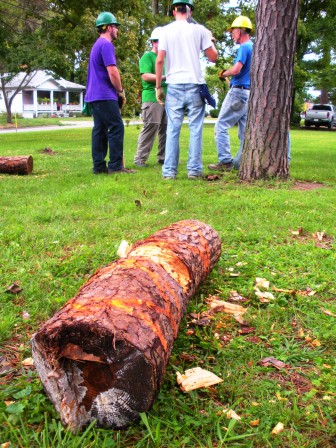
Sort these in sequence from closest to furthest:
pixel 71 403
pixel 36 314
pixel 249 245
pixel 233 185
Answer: pixel 71 403, pixel 36 314, pixel 249 245, pixel 233 185

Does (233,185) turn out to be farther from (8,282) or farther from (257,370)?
(257,370)

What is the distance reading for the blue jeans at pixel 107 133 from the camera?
259 inches

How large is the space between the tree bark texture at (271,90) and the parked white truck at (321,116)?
2911cm

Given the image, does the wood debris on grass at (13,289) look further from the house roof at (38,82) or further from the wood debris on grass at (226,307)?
the house roof at (38,82)

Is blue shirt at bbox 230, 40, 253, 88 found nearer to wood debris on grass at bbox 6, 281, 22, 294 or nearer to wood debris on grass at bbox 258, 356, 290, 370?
wood debris on grass at bbox 6, 281, 22, 294

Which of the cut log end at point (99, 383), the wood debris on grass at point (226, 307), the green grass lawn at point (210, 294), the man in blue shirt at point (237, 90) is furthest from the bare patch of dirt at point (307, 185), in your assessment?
the cut log end at point (99, 383)

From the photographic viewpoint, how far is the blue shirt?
6.74 m

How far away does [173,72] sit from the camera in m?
6.16

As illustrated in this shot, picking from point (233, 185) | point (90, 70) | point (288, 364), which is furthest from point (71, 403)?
point (90, 70)

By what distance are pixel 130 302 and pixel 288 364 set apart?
2.74ft

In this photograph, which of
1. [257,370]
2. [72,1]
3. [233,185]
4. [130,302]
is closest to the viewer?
[130,302]

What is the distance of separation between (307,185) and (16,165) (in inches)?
176

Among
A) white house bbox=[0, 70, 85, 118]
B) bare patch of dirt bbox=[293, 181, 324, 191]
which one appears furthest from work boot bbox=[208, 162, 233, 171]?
white house bbox=[0, 70, 85, 118]

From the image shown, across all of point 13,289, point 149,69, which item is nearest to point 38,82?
point 149,69
